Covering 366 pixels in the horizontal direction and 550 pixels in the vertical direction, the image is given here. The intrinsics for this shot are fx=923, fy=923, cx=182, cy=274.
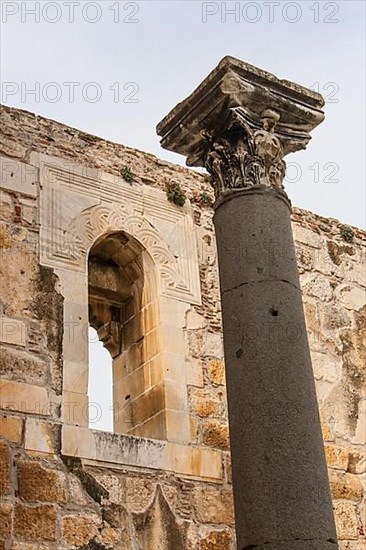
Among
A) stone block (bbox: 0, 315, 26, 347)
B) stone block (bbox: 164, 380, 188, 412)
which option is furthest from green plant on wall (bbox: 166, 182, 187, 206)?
stone block (bbox: 0, 315, 26, 347)

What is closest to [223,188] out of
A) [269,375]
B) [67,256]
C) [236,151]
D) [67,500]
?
[236,151]

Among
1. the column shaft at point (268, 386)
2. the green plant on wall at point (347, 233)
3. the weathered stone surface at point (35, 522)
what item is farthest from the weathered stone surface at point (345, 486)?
the column shaft at point (268, 386)

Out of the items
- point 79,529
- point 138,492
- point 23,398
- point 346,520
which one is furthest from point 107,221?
point 346,520

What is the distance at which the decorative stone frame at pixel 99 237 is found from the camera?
22.6 ft

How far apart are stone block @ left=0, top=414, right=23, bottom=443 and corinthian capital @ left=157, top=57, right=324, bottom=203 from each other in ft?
6.88

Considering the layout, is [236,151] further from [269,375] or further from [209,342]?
[209,342]

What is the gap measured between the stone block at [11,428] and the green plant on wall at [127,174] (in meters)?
2.45

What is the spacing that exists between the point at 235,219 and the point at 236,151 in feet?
1.80

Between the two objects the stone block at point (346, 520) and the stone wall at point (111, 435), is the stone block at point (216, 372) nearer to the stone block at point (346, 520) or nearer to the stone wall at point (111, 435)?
the stone wall at point (111, 435)

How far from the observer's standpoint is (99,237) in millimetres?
7453

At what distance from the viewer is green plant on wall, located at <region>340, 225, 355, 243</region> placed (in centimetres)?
944

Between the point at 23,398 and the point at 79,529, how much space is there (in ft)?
3.17

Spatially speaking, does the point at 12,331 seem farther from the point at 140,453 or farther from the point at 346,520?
the point at 346,520

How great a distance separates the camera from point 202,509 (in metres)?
6.88
